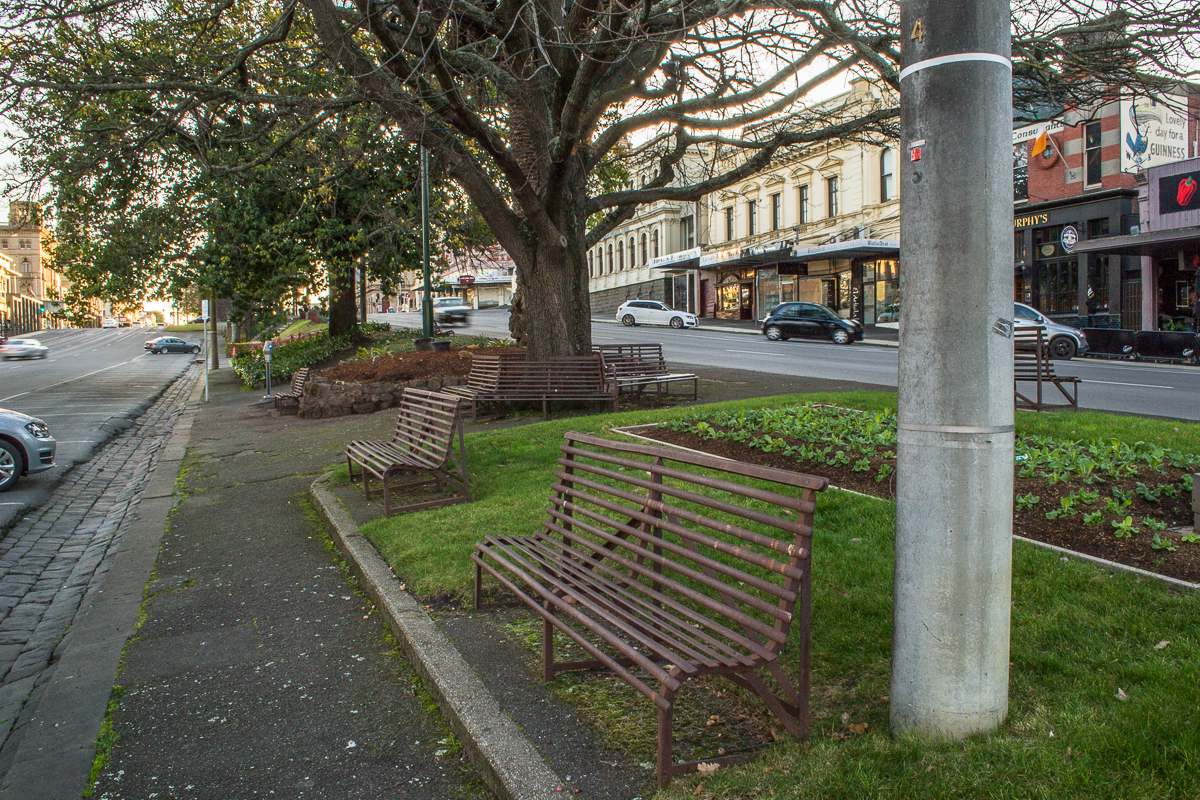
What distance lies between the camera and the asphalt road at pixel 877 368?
13664 mm

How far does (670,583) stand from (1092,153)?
107 ft

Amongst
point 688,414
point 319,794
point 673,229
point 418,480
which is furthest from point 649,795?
point 673,229

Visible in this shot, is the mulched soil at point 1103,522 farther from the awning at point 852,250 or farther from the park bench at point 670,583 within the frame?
the awning at point 852,250

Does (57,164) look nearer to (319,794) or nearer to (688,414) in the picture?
(688,414)

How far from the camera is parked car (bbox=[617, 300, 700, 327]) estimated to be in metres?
44.5

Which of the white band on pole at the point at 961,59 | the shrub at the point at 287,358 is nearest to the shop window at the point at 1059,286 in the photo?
the shrub at the point at 287,358

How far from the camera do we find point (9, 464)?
32.6 feet

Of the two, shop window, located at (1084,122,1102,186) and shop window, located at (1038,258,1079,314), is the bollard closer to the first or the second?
shop window, located at (1038,258,1079,314)

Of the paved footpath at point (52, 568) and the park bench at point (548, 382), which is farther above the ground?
the park bench at point (548, 382)

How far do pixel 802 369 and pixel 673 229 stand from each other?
41.4 meters

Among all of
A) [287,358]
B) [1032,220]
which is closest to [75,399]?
[287,358]

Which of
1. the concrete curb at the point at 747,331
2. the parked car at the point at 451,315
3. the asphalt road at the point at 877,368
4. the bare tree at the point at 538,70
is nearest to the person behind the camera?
the bare tree at the point at 538,70

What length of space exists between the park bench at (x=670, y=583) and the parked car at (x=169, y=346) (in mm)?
60892

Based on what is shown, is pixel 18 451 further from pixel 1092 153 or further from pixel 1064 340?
pixel 1092 153
